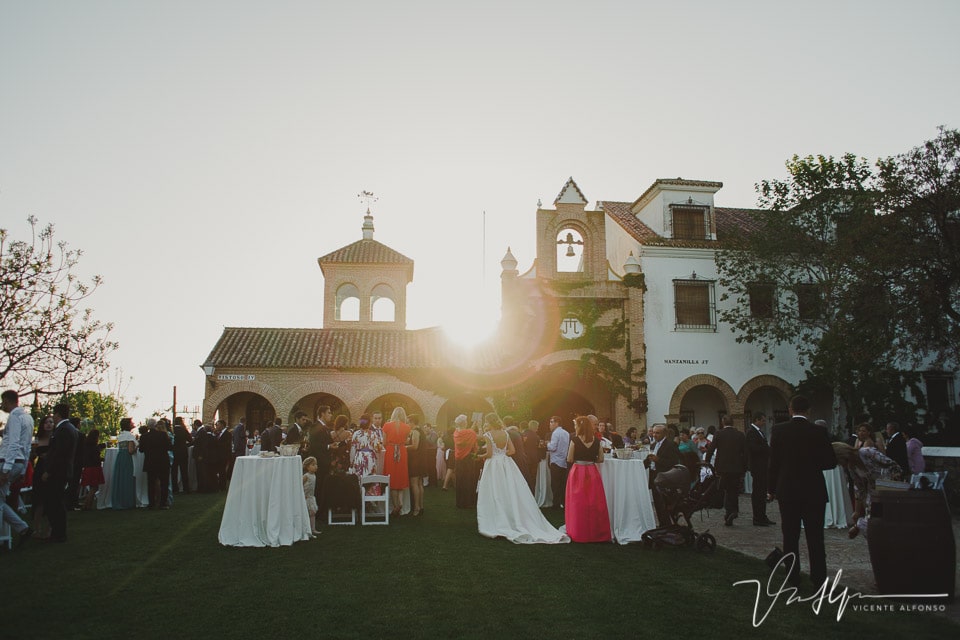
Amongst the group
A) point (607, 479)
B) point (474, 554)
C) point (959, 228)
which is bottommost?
point (474, 554)

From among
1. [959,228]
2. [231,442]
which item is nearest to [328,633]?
[231,442]

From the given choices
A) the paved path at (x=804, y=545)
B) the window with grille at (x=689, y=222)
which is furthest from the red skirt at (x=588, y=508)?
the window with grille at (x=689, y=222)

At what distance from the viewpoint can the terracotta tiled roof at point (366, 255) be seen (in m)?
30.6

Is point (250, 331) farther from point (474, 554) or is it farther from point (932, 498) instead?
point (932, 498)

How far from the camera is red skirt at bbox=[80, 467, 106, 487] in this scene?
1311 centimetres

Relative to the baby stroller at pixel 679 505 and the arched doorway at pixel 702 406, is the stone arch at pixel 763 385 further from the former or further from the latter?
the baby stroller at pixel 679 505

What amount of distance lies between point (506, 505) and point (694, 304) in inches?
664

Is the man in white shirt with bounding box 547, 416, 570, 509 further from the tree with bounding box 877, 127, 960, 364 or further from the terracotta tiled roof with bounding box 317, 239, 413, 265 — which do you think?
the terracotta tiled roof with bounding box 317, 239, 413, 265

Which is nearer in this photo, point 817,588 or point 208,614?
point 208,614

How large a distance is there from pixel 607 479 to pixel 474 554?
8.85 feet

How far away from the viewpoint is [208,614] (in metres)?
5.61

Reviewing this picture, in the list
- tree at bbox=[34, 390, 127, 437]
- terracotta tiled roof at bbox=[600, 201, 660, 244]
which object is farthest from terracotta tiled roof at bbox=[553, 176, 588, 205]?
tree at bbox=[34, 390, 127, 437]

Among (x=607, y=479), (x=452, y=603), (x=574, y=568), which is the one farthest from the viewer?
(x=607, y=479)

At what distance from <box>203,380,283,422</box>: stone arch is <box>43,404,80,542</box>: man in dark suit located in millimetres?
15208
